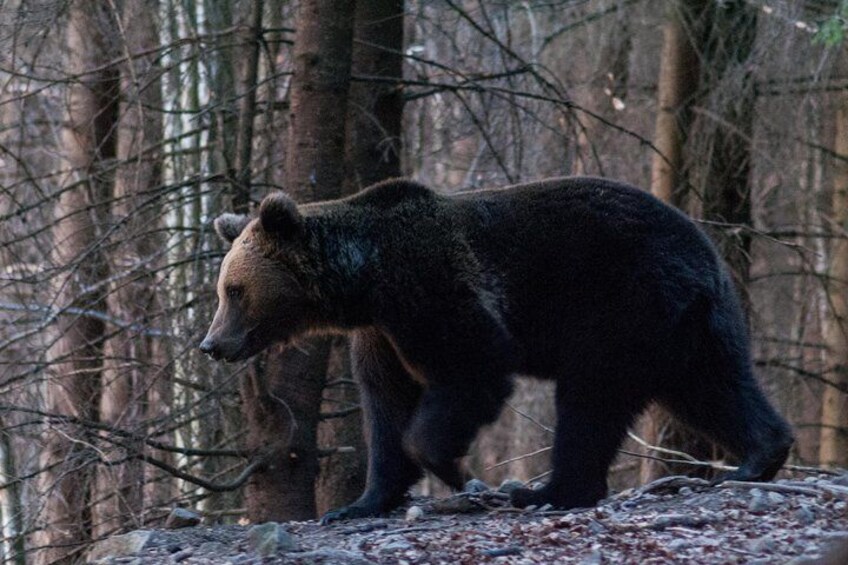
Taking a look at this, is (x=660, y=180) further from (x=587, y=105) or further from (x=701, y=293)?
(x=701, y=293)

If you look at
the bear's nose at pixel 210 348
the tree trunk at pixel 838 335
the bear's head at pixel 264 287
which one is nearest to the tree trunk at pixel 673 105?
the tree trunk at pixel 838 335

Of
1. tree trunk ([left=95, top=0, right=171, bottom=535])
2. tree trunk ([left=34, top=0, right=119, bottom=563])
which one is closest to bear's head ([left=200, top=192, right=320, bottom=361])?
tree trunk ([left=95, top=0, right=171, bottom=535])

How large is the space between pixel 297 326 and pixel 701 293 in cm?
226

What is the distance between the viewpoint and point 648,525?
5.67m

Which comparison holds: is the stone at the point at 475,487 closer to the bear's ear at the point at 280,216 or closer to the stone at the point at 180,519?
the stone at the point at 180,519

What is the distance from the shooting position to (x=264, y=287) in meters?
6.91

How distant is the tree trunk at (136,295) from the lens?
7.67 meters

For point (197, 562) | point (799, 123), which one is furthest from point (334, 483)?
point (799, 123)

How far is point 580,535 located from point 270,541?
4.60 ft

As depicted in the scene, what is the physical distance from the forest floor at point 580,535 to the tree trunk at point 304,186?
101 cm

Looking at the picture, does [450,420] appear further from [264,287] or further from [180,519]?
[180,519]

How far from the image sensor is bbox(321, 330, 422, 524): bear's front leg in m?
6.98

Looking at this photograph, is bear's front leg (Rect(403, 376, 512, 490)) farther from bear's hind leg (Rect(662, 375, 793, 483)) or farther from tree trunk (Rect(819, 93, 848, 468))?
tree trunk (Rect(819, 93, 848, 468))

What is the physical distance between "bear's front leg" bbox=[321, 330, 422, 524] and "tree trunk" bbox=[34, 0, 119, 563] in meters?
1.58
